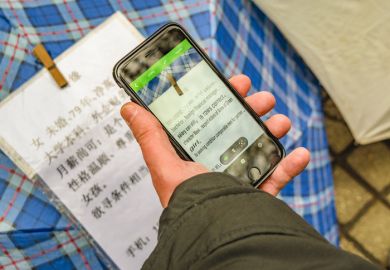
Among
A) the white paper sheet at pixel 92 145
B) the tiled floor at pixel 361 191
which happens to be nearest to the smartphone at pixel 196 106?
the white paper sheet at pixel 92 145

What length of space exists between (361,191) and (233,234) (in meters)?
0.85

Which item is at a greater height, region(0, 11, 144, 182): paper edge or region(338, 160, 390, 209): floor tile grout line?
region(0, 11, 144, 182): paper edge

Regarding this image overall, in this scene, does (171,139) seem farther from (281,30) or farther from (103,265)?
(281,30)

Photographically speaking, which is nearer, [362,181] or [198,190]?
[198,190]

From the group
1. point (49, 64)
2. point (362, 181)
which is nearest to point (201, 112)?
point (49, 64)

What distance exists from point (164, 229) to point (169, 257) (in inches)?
1.3

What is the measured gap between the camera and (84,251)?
0.74m

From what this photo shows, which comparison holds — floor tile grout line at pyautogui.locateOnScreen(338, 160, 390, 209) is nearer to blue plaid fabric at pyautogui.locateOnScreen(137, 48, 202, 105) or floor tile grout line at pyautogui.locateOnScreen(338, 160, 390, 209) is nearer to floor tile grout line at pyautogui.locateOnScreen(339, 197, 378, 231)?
floor tile grout line at pyautogui.locateOnScreen(339, 197, 378, 231)

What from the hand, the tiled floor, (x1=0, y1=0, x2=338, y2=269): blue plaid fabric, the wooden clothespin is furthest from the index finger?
the tiled floor

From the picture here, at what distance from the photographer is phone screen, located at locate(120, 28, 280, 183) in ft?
2.18

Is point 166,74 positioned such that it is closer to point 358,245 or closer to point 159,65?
point 159,65

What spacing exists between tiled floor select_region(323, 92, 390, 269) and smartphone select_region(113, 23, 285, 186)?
0.57m

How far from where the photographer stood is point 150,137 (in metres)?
0.62

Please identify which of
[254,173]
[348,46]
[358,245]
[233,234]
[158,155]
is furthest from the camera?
[358,245]
